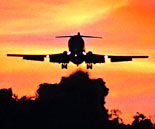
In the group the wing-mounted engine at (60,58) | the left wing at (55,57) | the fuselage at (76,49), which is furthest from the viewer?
the left wing at (55,57)

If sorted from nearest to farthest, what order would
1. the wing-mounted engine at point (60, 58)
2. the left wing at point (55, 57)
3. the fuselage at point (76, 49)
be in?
the fuselage at point (76, 49), the wing-mounted engine at point (60, 58), the left wing at point (55, 57)

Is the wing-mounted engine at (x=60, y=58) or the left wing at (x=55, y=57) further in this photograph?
the left wing at (x=55, y=57)

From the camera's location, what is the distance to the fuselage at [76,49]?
10856 cm

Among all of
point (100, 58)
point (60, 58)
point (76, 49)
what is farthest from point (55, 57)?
point (100, 58)

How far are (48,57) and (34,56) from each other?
313cm

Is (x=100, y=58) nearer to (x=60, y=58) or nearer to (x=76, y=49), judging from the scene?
(x=76, y=49)

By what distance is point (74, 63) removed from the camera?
108 m

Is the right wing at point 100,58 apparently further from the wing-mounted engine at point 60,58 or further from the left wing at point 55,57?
the left wing at point 55,57

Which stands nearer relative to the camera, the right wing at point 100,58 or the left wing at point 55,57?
the right wing at point 100,58

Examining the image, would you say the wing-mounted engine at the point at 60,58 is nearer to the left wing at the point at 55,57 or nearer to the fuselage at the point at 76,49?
the left wing at the point at 55,57

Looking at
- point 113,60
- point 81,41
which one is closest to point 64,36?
point 81,41

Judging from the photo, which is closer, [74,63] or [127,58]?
[74,63]

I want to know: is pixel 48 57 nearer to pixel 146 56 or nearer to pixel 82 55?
pixel 82 55

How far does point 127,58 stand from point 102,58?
5.96m
